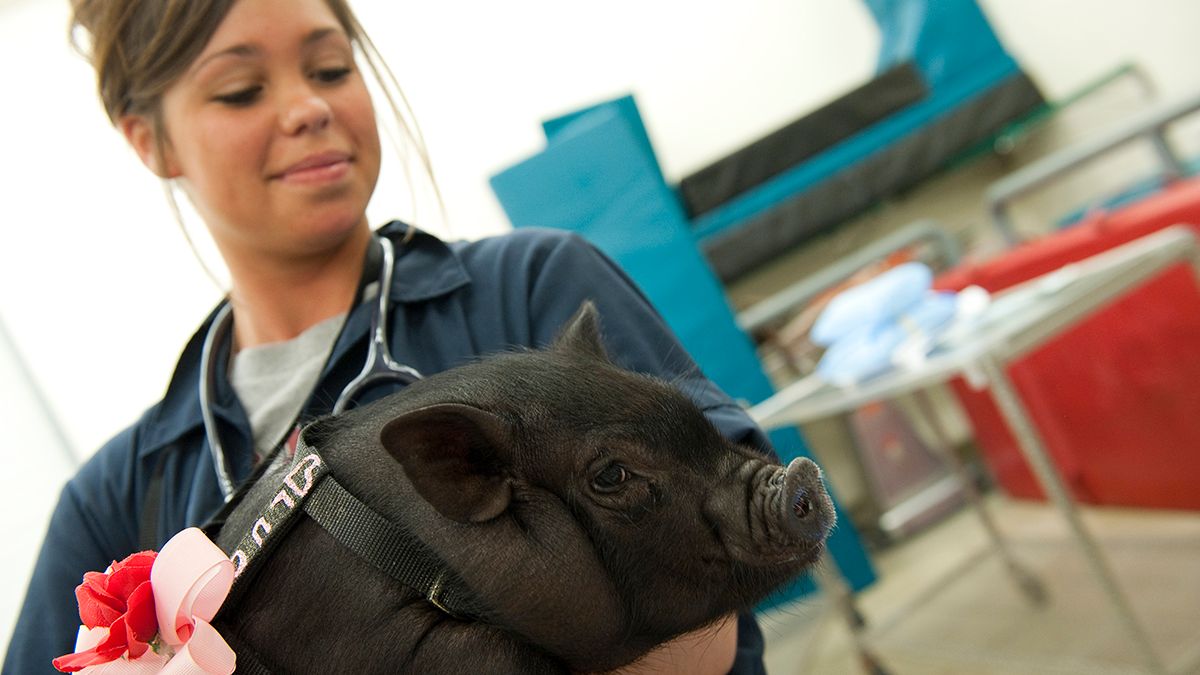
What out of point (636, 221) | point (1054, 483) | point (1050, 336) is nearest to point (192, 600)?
point (1054, 483)

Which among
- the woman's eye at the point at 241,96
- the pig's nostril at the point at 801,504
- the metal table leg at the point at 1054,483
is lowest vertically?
the metal table leg at the point at 1054,483

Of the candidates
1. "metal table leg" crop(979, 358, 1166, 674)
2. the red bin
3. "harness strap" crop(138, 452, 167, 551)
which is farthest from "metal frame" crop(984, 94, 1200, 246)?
"harness strap" crop(138, 452, 167, 551)

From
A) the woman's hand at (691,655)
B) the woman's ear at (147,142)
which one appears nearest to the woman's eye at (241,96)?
the woman's ear at (147,142)

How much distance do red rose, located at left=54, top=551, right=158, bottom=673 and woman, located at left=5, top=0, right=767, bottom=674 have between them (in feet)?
1.11

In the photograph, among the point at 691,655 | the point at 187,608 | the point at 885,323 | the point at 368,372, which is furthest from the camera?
the point at 885,323

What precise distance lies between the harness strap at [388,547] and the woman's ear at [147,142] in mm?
688

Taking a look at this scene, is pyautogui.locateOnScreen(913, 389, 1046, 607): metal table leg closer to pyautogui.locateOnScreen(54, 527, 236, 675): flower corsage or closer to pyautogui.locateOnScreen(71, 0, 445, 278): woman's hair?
pyautogui.locateOnScreen(71, 0, 445, 278): woman's hair

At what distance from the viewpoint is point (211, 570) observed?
2.51 feet

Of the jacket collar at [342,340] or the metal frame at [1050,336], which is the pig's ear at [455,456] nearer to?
the jacket collar at [342,340]

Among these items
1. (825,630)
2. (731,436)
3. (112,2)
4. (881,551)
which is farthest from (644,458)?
(881,551)

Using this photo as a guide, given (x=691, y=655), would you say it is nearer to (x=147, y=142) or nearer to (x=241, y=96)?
(x=241, y=96)

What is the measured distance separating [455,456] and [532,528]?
0.09m

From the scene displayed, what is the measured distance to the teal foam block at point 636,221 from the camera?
3617 millimetres

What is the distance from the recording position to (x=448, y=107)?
5.18 metres
